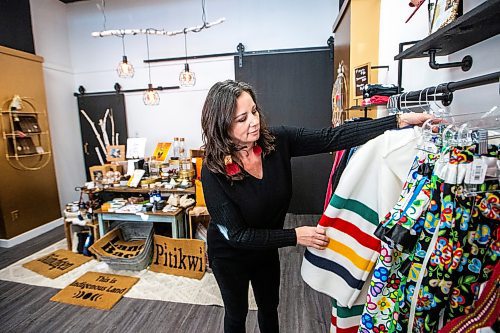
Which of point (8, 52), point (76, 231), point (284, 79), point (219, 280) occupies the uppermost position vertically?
point (8, 52)

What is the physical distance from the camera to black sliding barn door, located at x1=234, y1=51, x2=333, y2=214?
3902 millimetres

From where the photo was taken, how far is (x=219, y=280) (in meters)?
1.37

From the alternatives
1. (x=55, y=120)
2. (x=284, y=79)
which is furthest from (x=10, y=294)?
(x=284, y=79)

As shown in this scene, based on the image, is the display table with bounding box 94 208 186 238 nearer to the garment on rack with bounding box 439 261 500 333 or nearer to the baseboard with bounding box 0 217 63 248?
the baseboard with bounding box 0 217 63 248

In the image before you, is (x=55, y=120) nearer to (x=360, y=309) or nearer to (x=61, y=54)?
(x=61, y=54)

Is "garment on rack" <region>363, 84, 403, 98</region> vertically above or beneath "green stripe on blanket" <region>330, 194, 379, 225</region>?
above

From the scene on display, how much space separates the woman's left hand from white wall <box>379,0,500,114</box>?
0.24 metres

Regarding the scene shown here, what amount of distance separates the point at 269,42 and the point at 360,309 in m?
3.70

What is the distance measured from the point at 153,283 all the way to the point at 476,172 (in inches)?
101

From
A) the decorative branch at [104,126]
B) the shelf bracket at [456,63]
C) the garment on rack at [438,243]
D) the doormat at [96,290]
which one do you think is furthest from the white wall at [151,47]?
the garment on rack at [438,243]

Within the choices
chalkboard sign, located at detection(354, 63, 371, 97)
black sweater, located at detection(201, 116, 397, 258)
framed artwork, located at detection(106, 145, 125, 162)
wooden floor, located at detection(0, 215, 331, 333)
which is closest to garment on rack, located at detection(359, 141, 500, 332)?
black sweater, located at detection(201, 116, 397, 258)

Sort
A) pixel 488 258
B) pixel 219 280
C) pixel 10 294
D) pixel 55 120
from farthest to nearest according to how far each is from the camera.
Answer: pixel 55 120 → pixel 10 294 → pixel 219 280 → pixel 488 258

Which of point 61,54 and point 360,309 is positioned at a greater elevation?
point 61,54

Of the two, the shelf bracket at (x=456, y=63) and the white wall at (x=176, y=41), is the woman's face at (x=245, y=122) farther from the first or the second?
the white wall at (x=176, y=41)
